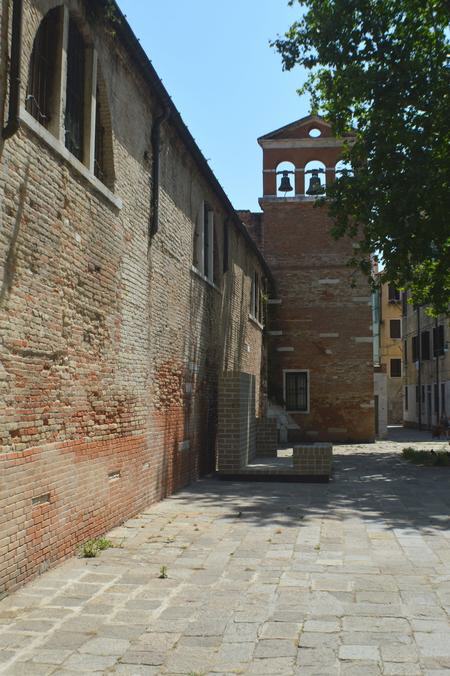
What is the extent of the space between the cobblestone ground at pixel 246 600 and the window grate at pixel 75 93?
413cm

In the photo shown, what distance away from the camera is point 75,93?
734 centimetres

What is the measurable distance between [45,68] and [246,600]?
4.97 metres

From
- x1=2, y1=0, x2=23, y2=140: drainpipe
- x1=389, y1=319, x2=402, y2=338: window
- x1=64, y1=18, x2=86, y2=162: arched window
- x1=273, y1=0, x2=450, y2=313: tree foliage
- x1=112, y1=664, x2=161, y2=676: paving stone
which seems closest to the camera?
x1=112, y1=664, x2=161, y2=676: paving stone

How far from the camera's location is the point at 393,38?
14.8 m

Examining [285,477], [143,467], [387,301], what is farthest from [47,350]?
[387,301]

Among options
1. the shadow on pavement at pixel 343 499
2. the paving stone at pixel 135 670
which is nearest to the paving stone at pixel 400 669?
the paving stone at pixel 135 670

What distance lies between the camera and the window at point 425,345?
35.9 meters

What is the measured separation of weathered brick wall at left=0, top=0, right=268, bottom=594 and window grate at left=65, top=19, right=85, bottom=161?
29 centimetres

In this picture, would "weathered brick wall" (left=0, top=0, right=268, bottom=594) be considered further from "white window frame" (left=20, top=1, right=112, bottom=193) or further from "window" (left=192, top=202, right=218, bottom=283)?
"window" (left=192, top=202, right=218, bottom=283)

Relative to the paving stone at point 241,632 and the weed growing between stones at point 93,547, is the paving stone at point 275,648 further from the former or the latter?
the weed growing between stones at point 93,547

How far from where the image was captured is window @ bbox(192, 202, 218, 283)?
12938 millimetres

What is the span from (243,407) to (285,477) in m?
1.55

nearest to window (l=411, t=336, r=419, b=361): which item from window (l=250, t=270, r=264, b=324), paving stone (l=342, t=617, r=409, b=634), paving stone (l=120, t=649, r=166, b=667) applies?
window (l=250, t=270, r=264, b=324)

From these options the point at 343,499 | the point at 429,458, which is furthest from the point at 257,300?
the point at 343,499
